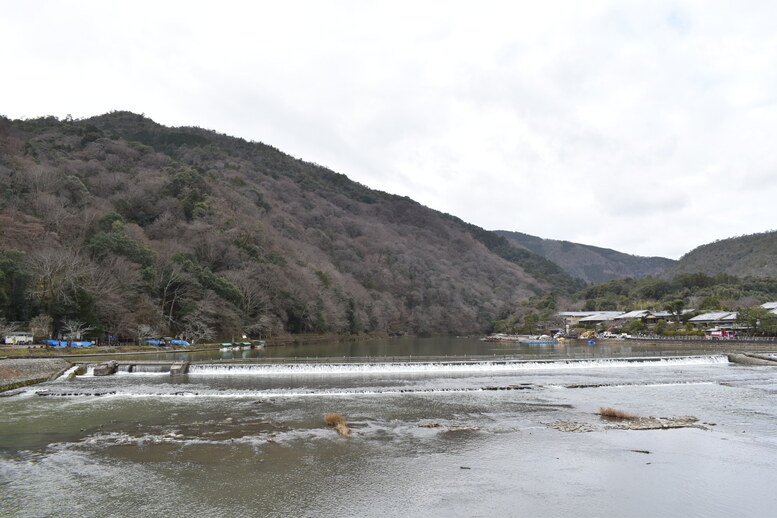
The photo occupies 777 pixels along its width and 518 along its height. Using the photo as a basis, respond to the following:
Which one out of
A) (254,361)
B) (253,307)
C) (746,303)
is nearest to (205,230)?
(253,307)

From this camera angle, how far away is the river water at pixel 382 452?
890cm

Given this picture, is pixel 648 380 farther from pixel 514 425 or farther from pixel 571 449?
pixel 571 449

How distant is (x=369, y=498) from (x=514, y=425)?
24.1ft

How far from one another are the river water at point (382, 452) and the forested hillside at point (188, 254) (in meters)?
19.6

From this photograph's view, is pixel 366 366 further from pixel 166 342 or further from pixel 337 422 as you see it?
pixel 166 342

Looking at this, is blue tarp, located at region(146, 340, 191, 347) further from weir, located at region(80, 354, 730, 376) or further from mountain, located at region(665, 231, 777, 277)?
mountain, located at region(665, 231, 777, 277)

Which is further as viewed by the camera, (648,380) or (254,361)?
(254,361)

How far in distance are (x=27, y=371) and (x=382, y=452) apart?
2194 centimetres

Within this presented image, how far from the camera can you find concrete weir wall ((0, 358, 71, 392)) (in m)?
22.3

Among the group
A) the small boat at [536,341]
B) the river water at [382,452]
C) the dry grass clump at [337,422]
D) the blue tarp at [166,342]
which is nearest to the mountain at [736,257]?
the small boat at [536,341]

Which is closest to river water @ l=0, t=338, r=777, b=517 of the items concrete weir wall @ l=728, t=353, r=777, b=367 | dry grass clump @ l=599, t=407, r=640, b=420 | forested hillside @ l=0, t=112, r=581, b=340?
dry grass clump @ l=599, t=407, r=640, b=420

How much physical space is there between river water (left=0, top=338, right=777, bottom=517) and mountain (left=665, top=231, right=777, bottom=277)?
109378mm

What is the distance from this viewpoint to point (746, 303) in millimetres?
72312

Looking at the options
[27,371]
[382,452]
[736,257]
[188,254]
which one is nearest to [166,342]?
[188,254]
